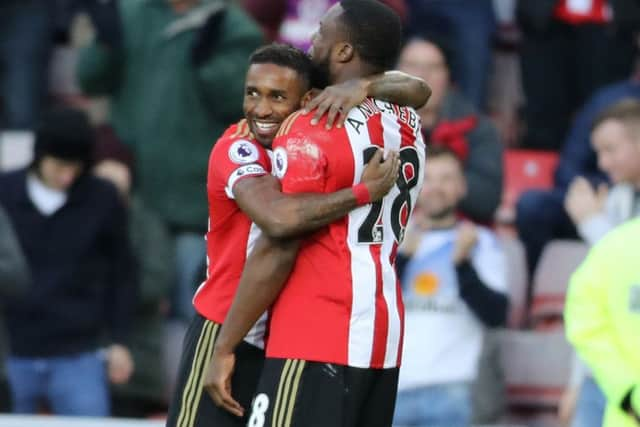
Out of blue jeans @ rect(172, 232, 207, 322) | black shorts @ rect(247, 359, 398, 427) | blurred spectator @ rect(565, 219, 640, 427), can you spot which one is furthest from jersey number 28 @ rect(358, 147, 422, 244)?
blue jeans @ rect(172, 232, 207, 322)

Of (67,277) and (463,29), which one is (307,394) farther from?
(463,29)

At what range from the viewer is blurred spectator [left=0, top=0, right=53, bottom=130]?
940 cm

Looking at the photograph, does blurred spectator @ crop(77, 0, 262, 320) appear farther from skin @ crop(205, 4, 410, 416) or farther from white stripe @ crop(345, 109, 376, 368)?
white stripe @ crop(345, 109, 376, 368)

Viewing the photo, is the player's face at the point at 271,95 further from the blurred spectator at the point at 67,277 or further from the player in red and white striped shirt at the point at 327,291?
the blurred spectator at the point at 67,277

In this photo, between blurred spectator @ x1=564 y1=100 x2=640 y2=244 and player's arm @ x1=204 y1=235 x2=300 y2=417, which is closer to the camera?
player's arm @ x1=204 y1=235 x2=300 y2=417

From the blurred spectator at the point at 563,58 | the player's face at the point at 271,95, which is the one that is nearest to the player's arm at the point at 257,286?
the player's face at the point at 271,95

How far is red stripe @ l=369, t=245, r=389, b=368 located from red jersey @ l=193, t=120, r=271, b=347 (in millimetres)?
375

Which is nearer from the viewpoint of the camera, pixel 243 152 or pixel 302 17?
pixel 243 152

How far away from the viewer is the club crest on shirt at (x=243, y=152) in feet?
15.1

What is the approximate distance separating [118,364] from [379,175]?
3279mm

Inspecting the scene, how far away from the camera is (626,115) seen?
7.26 metres

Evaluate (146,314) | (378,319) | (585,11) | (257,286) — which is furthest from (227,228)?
(585,11)

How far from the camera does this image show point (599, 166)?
7738mm

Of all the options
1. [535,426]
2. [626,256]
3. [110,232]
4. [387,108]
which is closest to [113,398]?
[110,232]
